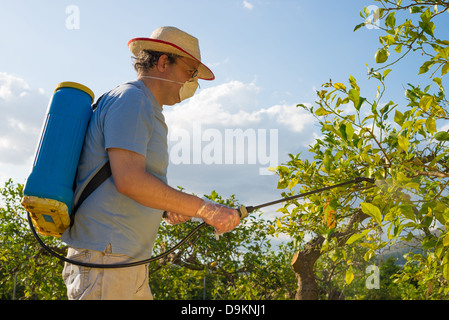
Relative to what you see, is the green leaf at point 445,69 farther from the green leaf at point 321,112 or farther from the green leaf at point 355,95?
the green leaf at point 321,112

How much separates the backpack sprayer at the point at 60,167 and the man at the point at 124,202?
43 millimetres

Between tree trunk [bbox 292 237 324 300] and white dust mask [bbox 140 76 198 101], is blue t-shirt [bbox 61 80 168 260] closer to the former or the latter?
white dust mask [bbox 140 76 198 101]

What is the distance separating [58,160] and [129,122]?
1.15ft

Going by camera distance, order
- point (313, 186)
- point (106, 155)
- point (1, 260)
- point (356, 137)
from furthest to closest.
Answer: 1. point (1, 260)
2. point (313, 186)
3. point (356, 137)
4. point (106, 155)

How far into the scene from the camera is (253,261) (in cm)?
704

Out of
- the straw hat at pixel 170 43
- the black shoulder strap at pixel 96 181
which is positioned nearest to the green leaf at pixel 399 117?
the straw hat at pixel 170 43

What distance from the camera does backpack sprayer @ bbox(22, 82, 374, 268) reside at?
6.18 feet

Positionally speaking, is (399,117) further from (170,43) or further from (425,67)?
(170,43)

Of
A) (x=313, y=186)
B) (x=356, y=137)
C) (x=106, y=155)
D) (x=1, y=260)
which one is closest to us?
(x=106, y=155)

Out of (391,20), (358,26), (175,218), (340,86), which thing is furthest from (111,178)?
(391,20)
